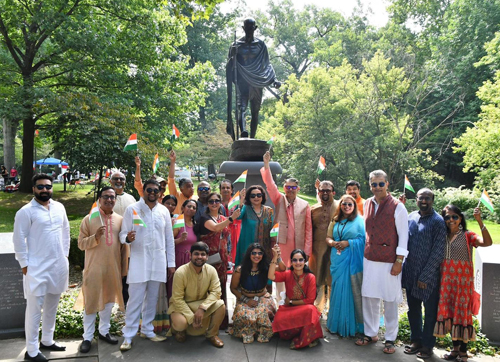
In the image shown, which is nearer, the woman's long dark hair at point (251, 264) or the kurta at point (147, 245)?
the kurta at point (147, 245)

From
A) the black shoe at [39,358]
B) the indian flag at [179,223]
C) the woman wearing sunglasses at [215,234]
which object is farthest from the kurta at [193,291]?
the black shoe at [39,358]

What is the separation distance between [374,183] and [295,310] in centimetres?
165

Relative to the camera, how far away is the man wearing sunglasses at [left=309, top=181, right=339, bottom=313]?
5.18m

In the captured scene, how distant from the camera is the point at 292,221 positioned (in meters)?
5.31

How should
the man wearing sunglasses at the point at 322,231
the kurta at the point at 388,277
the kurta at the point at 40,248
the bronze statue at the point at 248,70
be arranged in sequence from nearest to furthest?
the kurta at the point at 40,248, the kurta at the point at 388,277, the man wearing sunglasses at the point at 322,231, the bronze statue at the point at 248,70

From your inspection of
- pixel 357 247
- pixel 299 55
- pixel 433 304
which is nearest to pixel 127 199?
pixel 357 247

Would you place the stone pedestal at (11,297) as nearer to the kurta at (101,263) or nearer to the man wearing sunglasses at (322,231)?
the kurta at (101,263)

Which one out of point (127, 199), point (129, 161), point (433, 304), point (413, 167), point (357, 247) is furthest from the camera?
point (413, 167)

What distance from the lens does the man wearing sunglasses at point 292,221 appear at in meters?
5.22

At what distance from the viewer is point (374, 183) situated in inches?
173

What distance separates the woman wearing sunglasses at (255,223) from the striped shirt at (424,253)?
1.64 meters

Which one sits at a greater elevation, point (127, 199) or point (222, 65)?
point (222, 65)

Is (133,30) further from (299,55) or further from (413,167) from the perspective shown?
(299,55)

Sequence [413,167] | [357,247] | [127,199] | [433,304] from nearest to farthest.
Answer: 1. [433,304]
2. [357,247]
3. [127,199]
4. [413,167]
